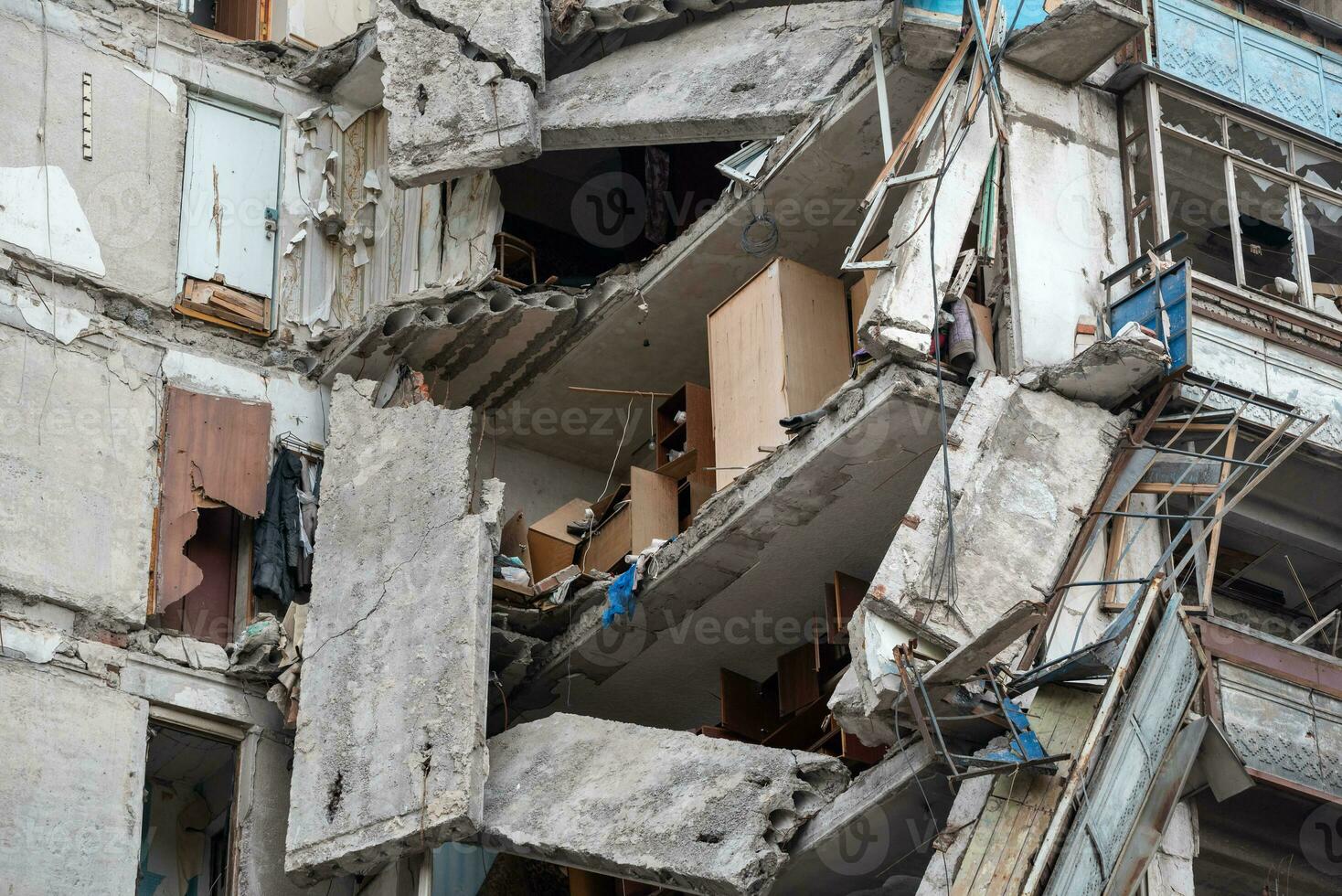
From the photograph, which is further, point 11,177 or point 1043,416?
point 11,177

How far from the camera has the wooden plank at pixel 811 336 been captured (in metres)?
14.8

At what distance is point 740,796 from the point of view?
12.7m

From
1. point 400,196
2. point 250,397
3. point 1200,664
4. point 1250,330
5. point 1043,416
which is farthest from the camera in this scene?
point 400,196

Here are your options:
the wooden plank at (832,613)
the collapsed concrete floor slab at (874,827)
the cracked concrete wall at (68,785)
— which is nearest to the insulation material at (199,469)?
the cracked concrete wall at (68,785)

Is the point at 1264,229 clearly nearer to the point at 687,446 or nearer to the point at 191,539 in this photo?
the point at 687,446

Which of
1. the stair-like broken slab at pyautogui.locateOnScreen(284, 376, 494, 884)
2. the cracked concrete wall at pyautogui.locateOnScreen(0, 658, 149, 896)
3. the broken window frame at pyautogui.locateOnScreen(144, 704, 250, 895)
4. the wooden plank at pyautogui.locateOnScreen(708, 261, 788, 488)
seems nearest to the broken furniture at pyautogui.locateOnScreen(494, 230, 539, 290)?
the stair-like broken slab at pyautogui.locateOnScreen(284, 376, 494, 884)

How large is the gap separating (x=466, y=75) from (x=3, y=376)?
14.4ft

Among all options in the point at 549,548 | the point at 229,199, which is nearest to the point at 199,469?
the point at 229,199

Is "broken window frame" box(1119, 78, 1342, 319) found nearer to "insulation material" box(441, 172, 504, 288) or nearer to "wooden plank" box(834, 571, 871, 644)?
"wooden plank" box(834, 571, 871, 644)

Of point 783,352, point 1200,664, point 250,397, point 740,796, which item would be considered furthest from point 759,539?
point 250,397

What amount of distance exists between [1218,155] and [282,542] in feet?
24.7

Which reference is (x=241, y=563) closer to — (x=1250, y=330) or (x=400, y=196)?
(x=400, y=196)

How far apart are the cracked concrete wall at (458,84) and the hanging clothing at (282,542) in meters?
2.64

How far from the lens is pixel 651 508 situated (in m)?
16.0
